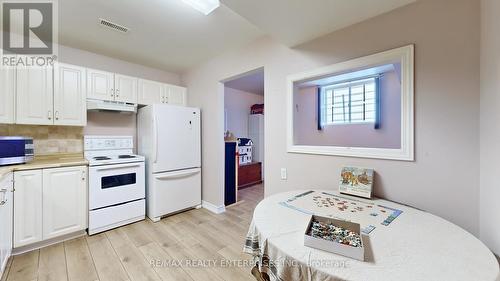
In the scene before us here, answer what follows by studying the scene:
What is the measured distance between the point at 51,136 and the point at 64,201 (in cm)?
98

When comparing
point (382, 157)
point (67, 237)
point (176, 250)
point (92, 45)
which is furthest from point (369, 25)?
point (67, 237)

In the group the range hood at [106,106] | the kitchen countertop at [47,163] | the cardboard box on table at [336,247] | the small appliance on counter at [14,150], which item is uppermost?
the range hood at [106,106]

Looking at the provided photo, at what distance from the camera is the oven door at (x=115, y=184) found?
2.33 meters

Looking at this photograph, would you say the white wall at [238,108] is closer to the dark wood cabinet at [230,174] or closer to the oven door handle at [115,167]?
the dark wood cabinet at [230,174]

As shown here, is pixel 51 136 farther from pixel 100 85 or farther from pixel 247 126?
pixel 247 126

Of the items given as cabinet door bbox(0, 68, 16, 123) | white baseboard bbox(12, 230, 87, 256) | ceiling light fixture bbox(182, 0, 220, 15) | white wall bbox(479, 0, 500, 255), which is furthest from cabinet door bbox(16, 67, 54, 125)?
white wall bbox(479, 0, 500, 255)

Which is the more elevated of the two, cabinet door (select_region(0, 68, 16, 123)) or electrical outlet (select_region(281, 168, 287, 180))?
cabinet door (select_region(0, 68, 16, 123))

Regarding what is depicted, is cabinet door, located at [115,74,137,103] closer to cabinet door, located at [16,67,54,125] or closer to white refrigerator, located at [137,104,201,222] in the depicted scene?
white refrigerator, located at [137,104,201,222]

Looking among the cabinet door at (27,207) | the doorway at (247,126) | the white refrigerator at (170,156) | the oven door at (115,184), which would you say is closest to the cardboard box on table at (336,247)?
the white refrigerator at (170,156)

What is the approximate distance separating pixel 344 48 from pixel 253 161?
3.88 meters

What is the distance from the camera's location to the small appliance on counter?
6.37 ft

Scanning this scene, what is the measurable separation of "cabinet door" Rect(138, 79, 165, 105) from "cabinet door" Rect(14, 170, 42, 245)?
59.6 inches

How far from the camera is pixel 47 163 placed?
2170 millimetres
